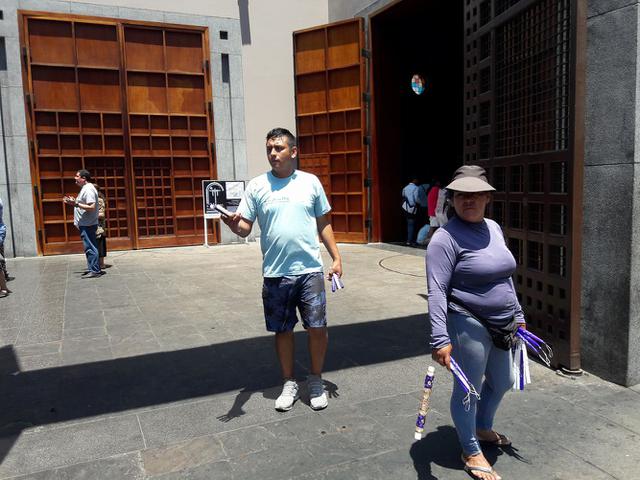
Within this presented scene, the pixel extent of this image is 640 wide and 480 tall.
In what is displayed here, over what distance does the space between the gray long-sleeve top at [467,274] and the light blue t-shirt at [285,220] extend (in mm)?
1096

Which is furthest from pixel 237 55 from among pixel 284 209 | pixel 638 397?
pixel 638 397

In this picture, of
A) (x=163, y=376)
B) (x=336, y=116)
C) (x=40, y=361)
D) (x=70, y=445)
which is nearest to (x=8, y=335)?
(x=40, y=361)

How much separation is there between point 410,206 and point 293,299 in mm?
8622

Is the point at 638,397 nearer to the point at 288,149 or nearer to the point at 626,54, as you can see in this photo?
the point at 626,54

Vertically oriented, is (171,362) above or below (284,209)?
below

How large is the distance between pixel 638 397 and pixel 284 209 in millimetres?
2794

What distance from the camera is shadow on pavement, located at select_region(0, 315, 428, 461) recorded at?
368cm

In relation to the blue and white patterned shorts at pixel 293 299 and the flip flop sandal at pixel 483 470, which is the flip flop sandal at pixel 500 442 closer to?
the flip flop sandal at pixel 483 470

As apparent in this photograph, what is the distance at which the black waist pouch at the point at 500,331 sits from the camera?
2.64 metres

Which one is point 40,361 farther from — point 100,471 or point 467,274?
point 467,274

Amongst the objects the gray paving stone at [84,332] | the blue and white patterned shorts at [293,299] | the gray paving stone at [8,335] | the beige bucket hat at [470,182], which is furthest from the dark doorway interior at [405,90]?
the beige bucket hat at [470,182]

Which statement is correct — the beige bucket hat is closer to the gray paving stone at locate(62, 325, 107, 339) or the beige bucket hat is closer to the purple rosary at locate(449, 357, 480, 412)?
the purple rosary at locate(449, 357, 480, 412)

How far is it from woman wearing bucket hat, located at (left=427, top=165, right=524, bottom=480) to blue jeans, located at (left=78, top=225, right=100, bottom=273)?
7440 millimetres

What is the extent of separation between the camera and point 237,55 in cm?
1301
